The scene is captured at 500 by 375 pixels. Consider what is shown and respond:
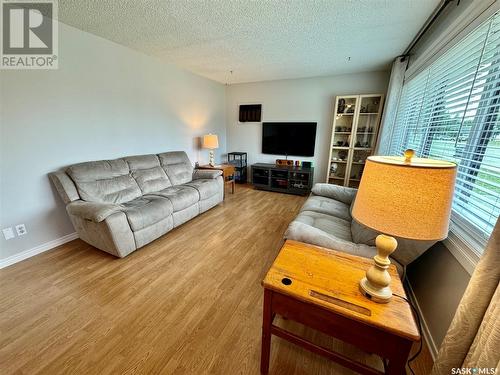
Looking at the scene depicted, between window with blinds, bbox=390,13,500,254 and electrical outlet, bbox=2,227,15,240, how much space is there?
370 cm

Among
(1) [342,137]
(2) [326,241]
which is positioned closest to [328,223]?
(2) [326,241]

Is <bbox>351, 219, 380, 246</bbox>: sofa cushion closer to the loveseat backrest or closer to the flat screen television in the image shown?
the loveseat backrest

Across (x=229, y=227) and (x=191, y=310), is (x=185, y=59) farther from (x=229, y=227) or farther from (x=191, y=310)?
(x=191, y=310)

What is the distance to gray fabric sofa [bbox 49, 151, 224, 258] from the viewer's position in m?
2.06

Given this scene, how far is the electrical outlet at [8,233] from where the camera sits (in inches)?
79.4

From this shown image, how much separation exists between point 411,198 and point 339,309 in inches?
21.2

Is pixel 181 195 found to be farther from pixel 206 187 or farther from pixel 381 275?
pixel 381 275

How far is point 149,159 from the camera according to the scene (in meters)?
3.17

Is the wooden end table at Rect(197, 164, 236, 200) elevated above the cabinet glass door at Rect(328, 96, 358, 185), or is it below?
below

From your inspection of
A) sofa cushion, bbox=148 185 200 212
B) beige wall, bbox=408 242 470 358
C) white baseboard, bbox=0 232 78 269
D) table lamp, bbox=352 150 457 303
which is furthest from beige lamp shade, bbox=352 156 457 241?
white baseboard, bbox=0 232 78 269

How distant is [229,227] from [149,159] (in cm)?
162

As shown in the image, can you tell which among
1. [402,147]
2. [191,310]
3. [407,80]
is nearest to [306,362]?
[191,310]

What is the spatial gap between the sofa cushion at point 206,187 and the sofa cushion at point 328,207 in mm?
1517

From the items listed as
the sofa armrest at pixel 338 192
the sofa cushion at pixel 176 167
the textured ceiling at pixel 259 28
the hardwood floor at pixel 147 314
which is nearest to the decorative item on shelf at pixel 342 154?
the textured ceiling at pixel 259 28
